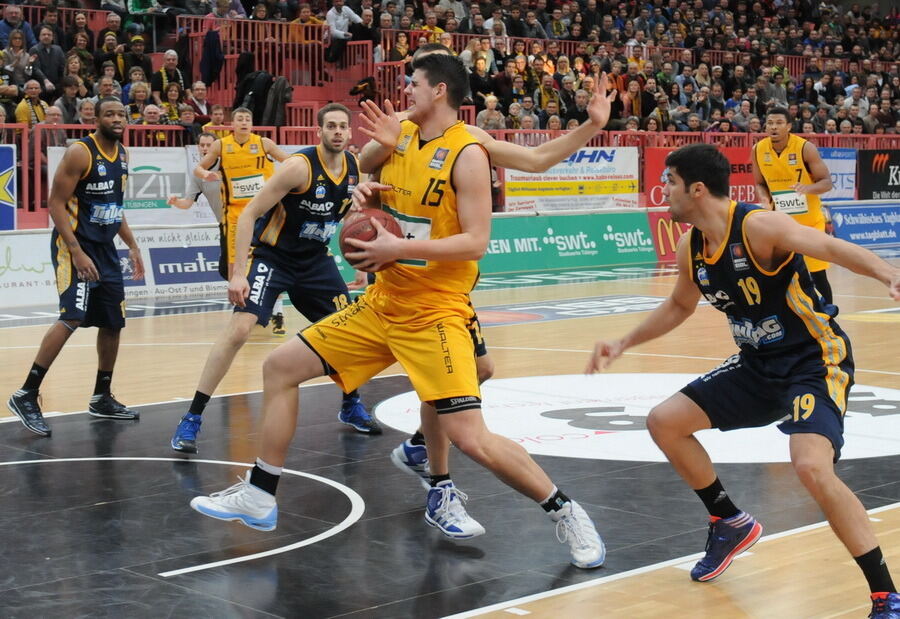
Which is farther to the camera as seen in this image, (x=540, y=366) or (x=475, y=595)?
(x=540, y=366)

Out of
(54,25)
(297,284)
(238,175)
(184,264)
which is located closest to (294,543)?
(297,284)

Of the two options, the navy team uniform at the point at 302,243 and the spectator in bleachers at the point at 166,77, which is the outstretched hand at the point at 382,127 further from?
the spectator in bleachers at the point at 166,77

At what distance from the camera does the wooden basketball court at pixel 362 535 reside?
4570mm

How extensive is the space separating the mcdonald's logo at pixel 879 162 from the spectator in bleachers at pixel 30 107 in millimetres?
17864

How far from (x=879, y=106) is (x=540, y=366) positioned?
2263cm

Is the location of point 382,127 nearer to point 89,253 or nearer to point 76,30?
point 89,253

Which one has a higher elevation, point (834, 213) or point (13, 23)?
point (13, 23)

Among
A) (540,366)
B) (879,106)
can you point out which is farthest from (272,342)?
(879,106)

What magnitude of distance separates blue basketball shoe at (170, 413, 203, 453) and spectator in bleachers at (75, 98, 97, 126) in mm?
10350

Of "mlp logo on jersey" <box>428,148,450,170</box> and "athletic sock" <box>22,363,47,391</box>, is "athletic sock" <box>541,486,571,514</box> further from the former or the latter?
"athletic sock" <box>22,363,47,391</box>

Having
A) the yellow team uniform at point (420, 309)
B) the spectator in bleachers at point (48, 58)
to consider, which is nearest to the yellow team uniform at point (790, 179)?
the yellow team uniform at point (420, 309)

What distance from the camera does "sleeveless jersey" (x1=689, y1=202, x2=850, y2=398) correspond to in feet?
15.1

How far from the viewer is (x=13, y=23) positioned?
1817 centimetres

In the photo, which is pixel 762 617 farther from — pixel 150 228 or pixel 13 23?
pixel 13 23
